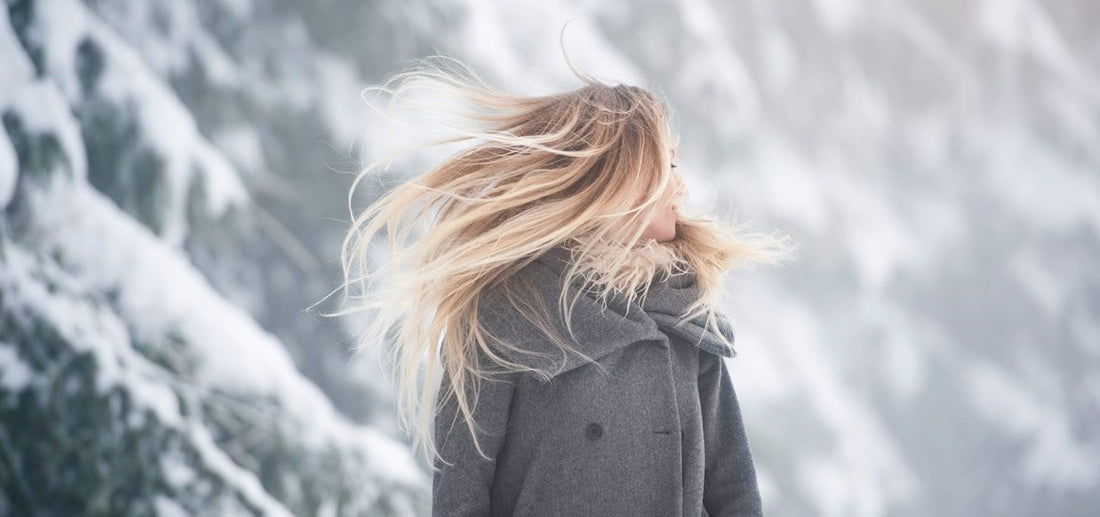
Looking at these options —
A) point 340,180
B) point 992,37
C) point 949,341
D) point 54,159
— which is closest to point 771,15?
point 992,37

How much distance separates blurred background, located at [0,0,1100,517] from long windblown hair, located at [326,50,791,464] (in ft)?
1.15

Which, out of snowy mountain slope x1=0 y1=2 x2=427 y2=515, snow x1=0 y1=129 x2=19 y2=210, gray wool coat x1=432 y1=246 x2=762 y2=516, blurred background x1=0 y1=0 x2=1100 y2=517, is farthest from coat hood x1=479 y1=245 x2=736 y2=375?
snow x1=0 y1=129 x2=19 y2=210

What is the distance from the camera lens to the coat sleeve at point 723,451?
1.23 metres

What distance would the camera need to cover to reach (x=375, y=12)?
3113 mm

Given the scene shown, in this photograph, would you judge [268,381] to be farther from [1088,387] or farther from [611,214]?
[1088,387]

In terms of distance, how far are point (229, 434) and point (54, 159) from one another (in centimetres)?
87

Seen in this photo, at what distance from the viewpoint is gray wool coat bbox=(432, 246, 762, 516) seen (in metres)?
1.14

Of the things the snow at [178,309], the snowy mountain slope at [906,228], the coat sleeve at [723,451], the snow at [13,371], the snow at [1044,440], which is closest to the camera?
the coat sleeve at [723,451]

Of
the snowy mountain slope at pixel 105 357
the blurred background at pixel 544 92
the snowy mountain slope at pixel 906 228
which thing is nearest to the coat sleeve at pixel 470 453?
the blurred background at pixel 544 92

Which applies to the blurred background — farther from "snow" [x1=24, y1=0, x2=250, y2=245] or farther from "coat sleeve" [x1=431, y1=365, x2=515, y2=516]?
"coat sleeve" [x1=431, y1=365, x2=515, y2=516]

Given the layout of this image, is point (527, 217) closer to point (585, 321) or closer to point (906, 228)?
point (585, 321)

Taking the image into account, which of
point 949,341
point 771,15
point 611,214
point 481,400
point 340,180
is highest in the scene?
point 771,15

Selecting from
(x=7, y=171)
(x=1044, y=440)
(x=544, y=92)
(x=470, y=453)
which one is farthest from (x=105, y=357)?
(x=1044, y=440)

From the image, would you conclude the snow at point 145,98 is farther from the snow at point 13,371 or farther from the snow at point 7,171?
the snow at point 13,371
